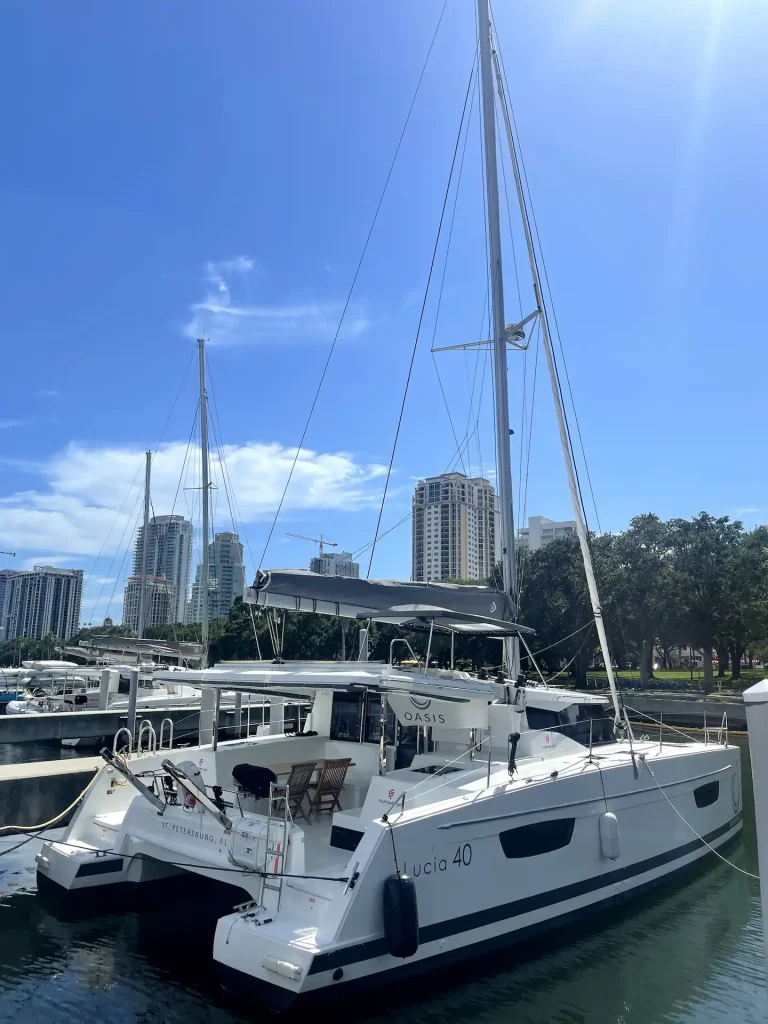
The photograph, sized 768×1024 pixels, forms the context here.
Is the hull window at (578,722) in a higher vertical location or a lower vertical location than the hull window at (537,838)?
higher

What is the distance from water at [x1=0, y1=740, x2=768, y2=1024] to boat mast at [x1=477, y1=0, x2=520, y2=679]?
3948mm

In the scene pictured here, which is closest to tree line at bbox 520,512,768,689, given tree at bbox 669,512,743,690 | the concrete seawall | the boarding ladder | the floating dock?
tree at bbox 669,512,743,690

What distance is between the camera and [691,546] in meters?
41.6

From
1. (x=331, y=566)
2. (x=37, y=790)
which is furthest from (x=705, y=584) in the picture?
(x=37, y=790)

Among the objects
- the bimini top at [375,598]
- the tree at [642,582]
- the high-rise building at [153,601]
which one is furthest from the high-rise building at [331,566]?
the tree at [642,582]

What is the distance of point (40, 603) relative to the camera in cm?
10681

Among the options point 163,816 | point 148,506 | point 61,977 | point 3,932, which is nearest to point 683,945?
point 163,816

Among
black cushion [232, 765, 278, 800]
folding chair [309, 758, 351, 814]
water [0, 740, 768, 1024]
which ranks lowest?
water [0, 740, 768, 1024]

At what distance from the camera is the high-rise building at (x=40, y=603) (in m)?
106

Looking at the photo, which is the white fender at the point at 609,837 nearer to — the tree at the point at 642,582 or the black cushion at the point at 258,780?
the black cushion at the point at 258,780

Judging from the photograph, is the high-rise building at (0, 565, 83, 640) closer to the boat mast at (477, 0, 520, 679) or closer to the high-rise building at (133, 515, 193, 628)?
the high-rise building at (133, 515, 193, 628)

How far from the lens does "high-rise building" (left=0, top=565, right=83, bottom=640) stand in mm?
105812

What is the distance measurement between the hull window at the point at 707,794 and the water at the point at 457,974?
67.8 inches

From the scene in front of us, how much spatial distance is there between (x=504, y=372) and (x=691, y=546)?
34504 millimetres
